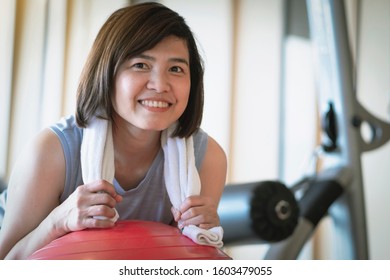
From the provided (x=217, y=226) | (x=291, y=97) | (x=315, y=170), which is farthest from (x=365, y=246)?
(x=217, y=226)

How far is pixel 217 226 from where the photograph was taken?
101 centimetres

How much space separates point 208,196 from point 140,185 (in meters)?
0.14

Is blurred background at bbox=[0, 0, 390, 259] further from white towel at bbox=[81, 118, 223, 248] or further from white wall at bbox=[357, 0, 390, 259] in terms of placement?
white towel at bbox=[81, 118, 223, 248]

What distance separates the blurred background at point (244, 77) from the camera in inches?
48.3

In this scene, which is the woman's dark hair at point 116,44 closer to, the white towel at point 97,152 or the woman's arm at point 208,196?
the white towel at point 97,152

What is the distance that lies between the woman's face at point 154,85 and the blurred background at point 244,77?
0.13m

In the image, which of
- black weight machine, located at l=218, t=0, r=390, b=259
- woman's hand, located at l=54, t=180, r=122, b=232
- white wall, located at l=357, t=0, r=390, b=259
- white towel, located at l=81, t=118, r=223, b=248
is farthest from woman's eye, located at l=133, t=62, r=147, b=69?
white wall, located at l=357, t=0, r=390, b=259

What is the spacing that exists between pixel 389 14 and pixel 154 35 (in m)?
1.24

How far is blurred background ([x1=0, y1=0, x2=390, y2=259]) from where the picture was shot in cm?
123

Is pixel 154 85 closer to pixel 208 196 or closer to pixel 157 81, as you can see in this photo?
pixel 157 81

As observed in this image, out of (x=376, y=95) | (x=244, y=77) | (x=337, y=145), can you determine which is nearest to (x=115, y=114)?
(x=244, y=77)

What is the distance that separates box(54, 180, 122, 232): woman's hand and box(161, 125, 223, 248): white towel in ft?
0.46

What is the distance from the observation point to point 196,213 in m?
0.99
